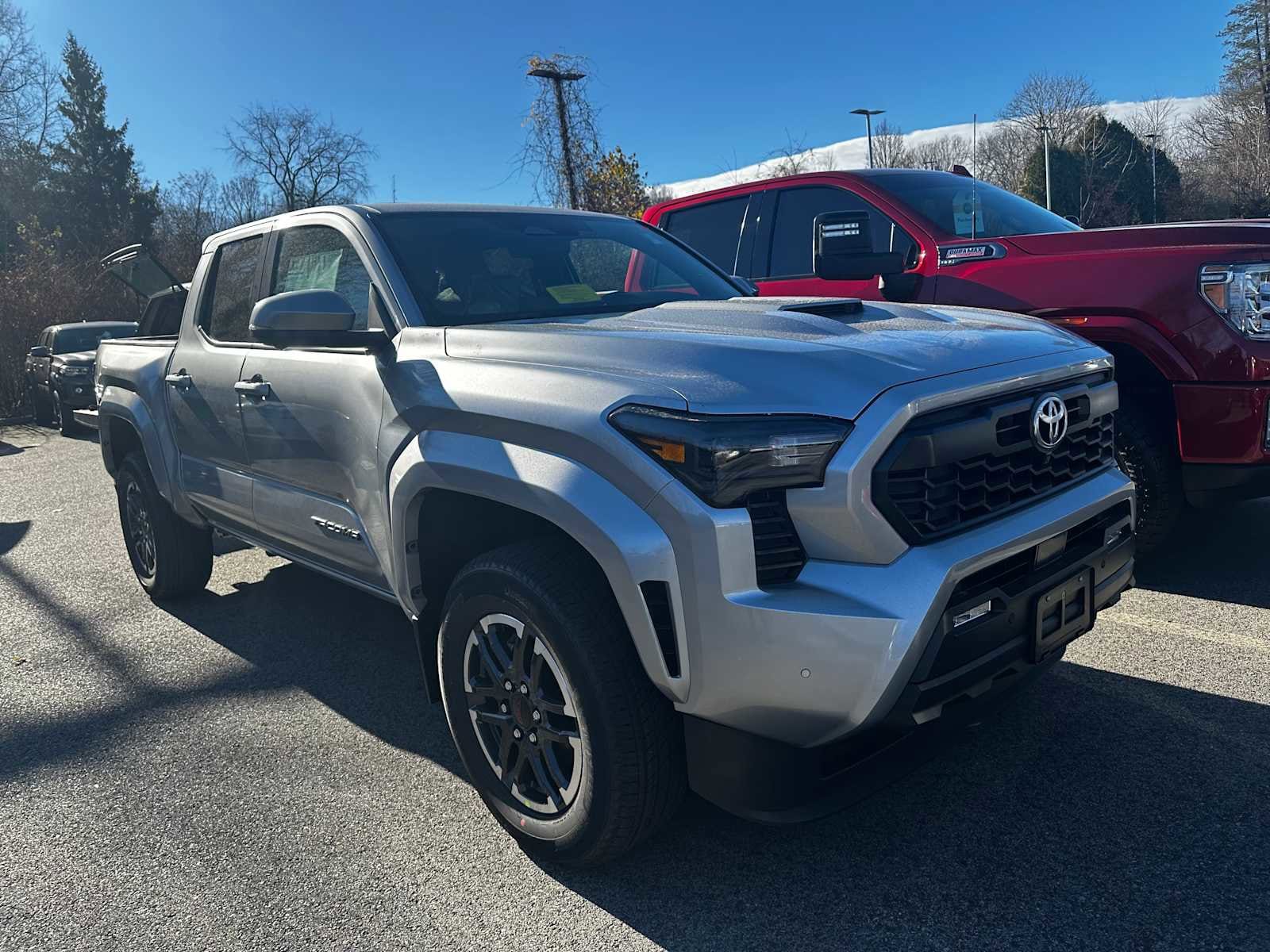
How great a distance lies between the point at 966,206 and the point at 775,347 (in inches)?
141

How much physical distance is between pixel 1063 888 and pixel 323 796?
214cm

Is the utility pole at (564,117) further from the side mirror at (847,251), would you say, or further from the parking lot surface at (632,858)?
the parking lot surface at (632,858)

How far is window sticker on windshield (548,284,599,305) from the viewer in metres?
3.42

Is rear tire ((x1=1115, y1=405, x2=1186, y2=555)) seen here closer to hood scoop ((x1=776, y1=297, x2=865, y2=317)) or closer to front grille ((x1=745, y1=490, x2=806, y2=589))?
hood scoop ((x1=776, y1=297, x2=865, y2=317))

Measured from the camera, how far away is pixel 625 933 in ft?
7.78

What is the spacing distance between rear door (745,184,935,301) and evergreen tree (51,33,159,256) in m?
46.4

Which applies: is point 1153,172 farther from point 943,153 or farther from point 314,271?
point 314,271

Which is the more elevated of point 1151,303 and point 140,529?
point 1151,303

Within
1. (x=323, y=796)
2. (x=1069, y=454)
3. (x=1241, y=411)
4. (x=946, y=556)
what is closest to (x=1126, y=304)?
(x=1241, y=411)

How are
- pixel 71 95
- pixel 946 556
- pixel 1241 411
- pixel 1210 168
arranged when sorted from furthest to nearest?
pixel 71 95 < pixel 1210 168 < pixel 1241 411 < pixel 946 556

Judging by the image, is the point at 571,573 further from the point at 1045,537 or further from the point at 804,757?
the point at 1045,537

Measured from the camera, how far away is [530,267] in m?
3.51

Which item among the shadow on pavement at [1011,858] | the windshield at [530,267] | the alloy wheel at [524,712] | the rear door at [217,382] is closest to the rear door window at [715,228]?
the windshield at [530,267]

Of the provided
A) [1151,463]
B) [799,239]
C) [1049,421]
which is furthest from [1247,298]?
[799,239]
